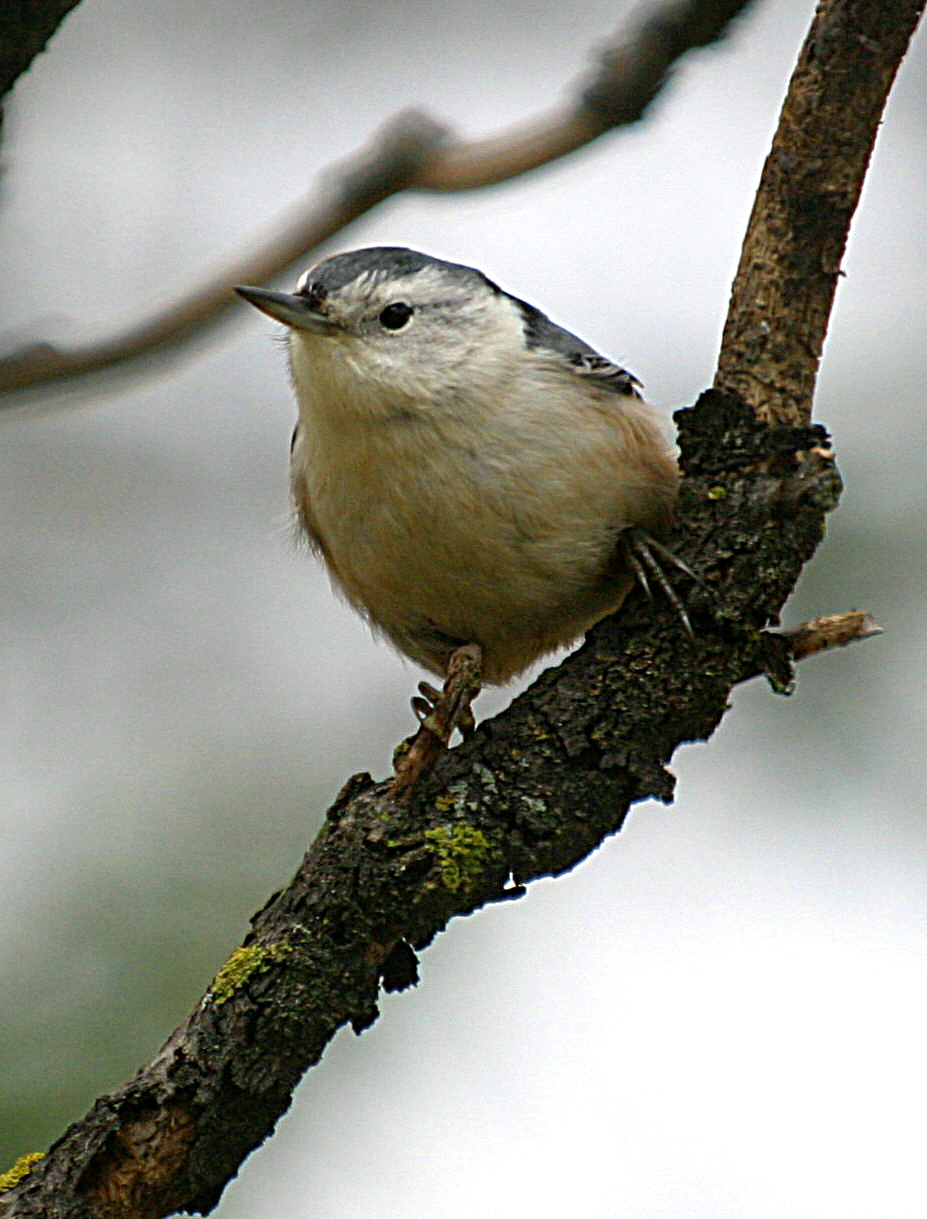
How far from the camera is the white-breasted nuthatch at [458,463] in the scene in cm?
281

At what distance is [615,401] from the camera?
3.09 m

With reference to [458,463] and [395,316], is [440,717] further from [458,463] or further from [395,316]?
[395,316]

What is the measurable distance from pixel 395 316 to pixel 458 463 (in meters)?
0.37

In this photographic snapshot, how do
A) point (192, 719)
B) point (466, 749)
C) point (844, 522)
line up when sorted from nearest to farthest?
point (466, 749), point (844, 522), point (192, 719)

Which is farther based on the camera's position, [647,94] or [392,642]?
[392,642]

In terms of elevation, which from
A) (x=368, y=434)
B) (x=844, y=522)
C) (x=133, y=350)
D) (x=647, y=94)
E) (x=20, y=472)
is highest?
(x=20, y=472)

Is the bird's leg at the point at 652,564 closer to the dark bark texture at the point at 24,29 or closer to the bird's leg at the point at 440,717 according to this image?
the bird's leg at the point at 440,717

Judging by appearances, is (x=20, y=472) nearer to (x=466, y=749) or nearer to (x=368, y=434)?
(x=368, y=434)

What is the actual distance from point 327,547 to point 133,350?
3.17ft

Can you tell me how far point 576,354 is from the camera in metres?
3.13

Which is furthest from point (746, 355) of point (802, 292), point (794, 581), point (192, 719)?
point (192, 719)

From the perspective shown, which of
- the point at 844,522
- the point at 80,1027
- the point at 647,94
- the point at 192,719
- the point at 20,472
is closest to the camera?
the point at 647,94

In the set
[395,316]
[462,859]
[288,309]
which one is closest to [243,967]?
[462,859]

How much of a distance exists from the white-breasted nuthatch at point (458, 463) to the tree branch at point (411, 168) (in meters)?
0.22
